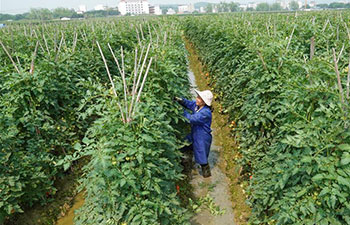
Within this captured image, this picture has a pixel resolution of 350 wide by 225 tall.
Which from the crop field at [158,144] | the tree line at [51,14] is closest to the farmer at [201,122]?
the crop field at [158,144]

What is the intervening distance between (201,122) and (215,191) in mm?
1119

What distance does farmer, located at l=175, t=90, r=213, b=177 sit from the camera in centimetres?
396

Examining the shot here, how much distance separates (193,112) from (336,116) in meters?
2.39

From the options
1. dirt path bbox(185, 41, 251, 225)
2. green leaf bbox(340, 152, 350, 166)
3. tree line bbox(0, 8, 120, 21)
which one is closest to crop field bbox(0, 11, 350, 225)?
green leaf bbox(340, 152, 350, 166)

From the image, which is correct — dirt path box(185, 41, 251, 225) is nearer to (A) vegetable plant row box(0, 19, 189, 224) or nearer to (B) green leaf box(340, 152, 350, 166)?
(A) vegetable plant row box(0, 19, 189, 224)

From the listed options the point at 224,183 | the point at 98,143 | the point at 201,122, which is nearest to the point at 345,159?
the point at 98,143

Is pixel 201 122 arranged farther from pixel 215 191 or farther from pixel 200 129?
pixel 215 191

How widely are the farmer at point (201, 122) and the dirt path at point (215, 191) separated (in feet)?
0.53

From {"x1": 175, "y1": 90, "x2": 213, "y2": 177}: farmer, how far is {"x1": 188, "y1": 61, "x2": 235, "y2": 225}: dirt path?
6.3 inches

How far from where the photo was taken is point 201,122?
3980 millimetres

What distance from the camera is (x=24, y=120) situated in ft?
11.8

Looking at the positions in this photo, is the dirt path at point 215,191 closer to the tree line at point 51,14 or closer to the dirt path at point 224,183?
the dirt path at point 224,183

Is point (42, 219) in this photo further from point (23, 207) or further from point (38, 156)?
point (38, 156)

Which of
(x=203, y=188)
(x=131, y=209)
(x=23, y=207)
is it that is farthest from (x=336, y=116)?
(x=23, y=207)
